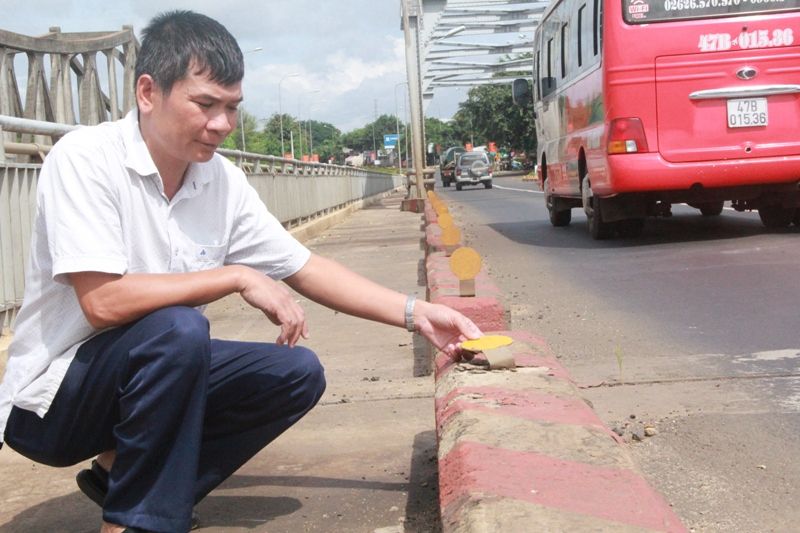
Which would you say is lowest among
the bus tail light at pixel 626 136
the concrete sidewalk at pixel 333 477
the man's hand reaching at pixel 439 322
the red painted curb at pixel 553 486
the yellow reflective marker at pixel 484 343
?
the concrete sidewalk at pixel 333 477

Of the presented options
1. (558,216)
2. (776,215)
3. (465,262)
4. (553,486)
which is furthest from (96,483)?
(558,216)

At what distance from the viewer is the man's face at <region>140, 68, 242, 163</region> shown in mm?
2881

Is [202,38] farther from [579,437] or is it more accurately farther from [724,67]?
[724,67]

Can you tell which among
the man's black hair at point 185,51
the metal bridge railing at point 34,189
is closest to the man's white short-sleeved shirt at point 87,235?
the man's black hair at point 185,51

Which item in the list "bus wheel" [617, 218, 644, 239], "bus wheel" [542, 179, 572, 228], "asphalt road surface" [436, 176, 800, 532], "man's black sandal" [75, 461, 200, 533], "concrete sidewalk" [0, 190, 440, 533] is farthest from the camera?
"bus wheel" [542, 179, 572, 228]

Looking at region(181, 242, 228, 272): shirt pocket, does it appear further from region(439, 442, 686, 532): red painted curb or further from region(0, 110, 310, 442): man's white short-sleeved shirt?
region(439, 442, 686, 532): red painted curb

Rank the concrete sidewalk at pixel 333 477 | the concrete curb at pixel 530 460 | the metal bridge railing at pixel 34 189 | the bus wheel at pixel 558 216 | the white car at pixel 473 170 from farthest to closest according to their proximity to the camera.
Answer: the white car at pixel 473 170 → the bus wheel at pixel 558 216 → the metal bridge railing at pixel 34 189 → the concrete sidewalk at pixel 333 477 → the concrete curb at pixel 530 460

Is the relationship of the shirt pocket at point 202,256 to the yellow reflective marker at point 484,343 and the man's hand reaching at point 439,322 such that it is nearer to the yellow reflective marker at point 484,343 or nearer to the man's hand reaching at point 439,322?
the man's hand reaching at point 439,322

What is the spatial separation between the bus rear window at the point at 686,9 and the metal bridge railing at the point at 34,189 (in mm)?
4345

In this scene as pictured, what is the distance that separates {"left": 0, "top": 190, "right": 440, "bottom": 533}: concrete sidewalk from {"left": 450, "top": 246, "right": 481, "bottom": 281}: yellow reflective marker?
0.60 meters

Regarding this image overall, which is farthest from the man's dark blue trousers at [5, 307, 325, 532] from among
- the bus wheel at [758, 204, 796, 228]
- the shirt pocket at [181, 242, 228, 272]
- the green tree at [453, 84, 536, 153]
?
the green tree at [453, 84, 536, 153]

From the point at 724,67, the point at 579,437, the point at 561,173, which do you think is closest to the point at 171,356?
the point at 579,437

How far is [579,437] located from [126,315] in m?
1.16

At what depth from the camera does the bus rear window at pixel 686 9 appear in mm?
11188
